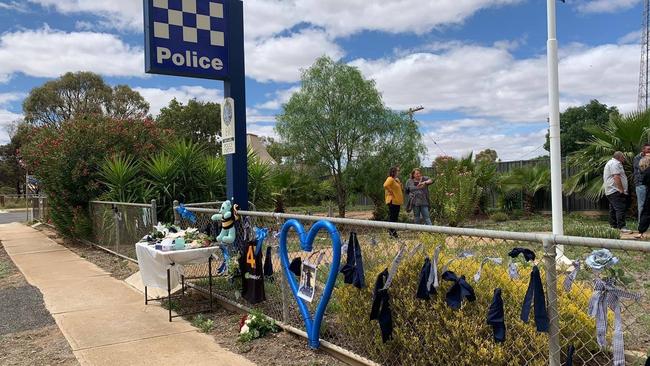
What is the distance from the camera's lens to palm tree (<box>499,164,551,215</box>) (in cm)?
1609

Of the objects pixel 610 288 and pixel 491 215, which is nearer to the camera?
pixel 610 288

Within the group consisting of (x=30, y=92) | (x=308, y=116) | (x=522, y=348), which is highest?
(x=30, y=92)

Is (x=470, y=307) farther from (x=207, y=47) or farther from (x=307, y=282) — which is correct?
(x=207, y=47)

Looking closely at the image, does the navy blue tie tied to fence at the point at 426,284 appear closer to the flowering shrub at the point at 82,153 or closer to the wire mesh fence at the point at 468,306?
the wire mesh fence at the point at 468,306

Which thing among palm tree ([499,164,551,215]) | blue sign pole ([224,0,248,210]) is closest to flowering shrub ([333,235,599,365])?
blue sign pole ([224,0,248,210])

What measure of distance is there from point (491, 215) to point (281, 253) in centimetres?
1241

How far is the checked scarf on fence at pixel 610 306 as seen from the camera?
236 centimetres

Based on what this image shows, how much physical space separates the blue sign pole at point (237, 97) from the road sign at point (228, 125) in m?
Answer: 0.05

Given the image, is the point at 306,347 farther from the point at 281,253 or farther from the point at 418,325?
the point at 418,325

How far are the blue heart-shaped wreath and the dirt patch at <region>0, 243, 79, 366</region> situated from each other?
1.94 metres

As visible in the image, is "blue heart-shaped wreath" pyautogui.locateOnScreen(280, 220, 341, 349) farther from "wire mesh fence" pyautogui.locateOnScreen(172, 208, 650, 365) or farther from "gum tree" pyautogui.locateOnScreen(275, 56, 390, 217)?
"gum tree" pyautogui.locateOnScreen(275, 56, 390, 217)

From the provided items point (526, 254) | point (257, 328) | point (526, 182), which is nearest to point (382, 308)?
point (526, 254)

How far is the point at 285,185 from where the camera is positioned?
18422mm

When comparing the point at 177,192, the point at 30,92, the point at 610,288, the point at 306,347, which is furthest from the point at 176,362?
the point at 30,92
